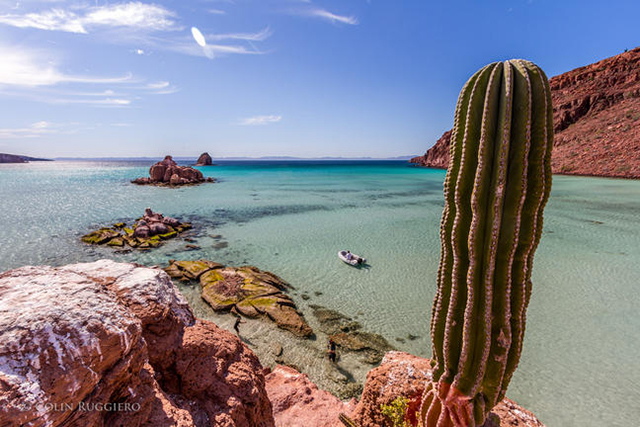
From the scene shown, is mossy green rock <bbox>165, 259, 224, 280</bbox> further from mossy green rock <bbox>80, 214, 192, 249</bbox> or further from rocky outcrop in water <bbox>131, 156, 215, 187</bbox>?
rocky outcrop in water <bbox>131, 156, 215, 187</bbox>

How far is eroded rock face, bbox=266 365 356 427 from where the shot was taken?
544 centimetres

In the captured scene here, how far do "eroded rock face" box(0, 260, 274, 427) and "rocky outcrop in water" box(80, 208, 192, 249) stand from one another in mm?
17143

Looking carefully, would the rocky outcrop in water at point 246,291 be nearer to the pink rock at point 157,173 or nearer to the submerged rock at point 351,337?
the submerged rock at point 351,337

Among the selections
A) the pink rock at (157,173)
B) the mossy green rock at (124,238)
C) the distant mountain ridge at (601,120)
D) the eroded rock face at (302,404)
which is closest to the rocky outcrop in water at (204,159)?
the pink rock at (157,173)

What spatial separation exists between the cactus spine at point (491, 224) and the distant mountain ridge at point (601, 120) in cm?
6346

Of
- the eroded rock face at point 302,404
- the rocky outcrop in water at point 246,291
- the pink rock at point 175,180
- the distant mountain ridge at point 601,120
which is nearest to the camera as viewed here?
the eroded rock face at point 302,404

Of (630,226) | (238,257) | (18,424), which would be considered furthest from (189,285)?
(630,226)

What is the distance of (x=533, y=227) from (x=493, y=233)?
0.50 meters

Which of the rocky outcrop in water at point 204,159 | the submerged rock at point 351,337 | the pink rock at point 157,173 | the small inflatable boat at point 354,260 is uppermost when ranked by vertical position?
the rocky outcrop in water at point 204,159

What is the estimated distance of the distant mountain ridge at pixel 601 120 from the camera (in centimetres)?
4781

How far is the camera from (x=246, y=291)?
11.8m

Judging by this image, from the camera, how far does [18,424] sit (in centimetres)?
182

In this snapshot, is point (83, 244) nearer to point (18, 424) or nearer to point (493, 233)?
point (18, 424)

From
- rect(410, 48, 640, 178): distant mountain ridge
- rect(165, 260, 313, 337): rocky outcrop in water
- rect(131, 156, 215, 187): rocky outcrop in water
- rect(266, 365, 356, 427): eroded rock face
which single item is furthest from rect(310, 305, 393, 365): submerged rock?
rect(410, 48, 640, 178): distant mountain ridge
